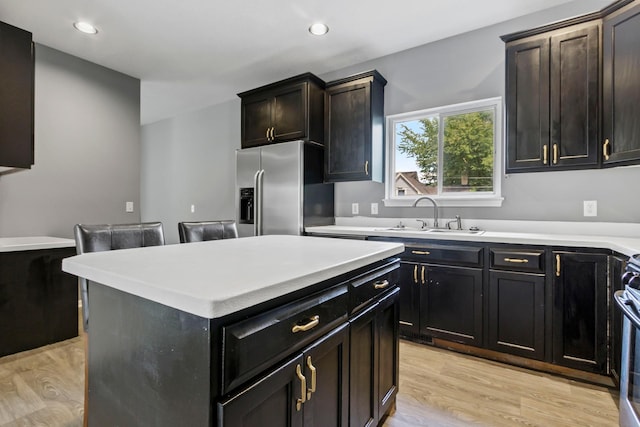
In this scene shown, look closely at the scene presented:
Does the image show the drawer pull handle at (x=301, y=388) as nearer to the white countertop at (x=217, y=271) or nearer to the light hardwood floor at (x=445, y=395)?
the white countertop at (x=217, y=271)

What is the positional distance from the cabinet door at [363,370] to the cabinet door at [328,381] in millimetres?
53

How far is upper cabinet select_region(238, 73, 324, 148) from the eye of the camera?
11.1ft

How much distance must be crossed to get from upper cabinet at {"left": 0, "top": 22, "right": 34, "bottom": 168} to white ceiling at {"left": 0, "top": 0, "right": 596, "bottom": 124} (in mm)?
561

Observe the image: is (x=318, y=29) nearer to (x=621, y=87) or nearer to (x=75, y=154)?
(x=621, y=87)

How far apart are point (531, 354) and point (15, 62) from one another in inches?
164

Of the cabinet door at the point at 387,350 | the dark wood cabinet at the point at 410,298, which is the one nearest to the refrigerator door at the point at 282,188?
the dark wood cabinet at the point at 410,298

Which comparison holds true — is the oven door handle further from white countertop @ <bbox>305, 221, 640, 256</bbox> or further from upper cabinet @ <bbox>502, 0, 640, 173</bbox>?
upper cabinet @ <bbox>502, 0, 640, 173</bbox>

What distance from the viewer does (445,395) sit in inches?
75.1

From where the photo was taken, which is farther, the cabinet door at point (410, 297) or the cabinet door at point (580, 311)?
the cabinet door at point (410, 297)

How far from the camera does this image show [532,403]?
6.01 ft

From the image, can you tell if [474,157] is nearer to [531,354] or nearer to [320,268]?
[531,354]

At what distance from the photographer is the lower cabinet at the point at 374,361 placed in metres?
1.24

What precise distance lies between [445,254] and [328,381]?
1.69 metres

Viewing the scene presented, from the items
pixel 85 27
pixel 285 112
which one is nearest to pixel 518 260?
pixel 285 112
